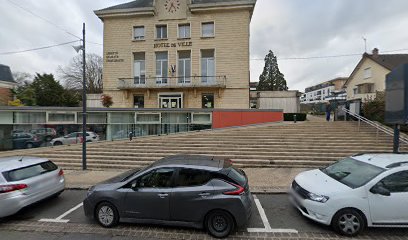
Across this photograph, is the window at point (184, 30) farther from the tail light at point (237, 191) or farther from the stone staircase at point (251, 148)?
the tail light at point (237, 191)

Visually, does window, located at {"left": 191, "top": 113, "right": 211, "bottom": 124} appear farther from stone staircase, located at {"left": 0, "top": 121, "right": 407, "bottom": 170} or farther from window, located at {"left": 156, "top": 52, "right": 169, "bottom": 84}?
window, located at {"left": 156, "top": 52, "right": 169, "bottom": 84}

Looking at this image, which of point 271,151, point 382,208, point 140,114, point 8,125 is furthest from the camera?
point 140,114

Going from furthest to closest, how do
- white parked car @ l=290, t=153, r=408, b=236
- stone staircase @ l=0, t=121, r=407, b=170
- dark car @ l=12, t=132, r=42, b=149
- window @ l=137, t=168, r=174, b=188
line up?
1. dark car @ l=12, t=132, r=42, b=149
2. stone staircase @ l=0, t=121, r=407, b=170
3. window @ l=137, t=168, r=174, b=188
4. white parked car @ l=290, t=153, r=408, b=236

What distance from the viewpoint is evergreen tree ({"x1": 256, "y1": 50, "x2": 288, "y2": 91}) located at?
42.2 metres

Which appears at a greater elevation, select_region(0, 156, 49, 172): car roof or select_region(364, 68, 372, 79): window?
select_region(364, 68, 372, 79): window

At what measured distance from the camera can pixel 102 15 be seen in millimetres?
23844

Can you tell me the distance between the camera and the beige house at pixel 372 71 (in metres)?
31.5

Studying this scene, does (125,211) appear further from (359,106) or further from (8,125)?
(359,106)

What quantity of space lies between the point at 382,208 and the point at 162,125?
13.1 m

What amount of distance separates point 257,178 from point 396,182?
13.6 ft

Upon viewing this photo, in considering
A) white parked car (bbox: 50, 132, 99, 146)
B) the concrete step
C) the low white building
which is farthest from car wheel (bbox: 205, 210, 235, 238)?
the low white building

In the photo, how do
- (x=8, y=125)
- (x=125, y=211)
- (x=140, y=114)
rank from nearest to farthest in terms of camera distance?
(x=125, y=211), (x=8, y=125), (x=140, y=114)

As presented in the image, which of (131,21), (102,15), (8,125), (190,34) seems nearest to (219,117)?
(190,34)

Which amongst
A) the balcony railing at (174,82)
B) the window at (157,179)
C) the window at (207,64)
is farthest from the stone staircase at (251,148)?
the window at (207,64)
